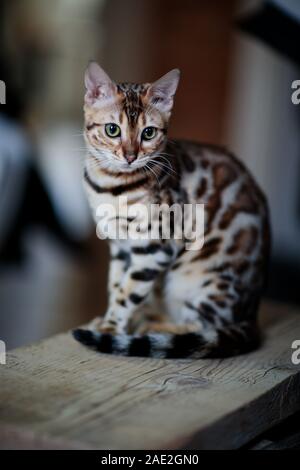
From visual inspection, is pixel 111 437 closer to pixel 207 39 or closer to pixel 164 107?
pixel 164 107

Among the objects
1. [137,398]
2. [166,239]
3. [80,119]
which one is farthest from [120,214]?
[80,119]

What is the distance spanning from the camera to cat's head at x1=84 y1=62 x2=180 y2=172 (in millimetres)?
1401

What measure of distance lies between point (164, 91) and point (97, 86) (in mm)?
143

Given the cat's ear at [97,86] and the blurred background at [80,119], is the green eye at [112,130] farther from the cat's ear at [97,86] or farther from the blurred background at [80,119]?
the blurred background at [80,119]

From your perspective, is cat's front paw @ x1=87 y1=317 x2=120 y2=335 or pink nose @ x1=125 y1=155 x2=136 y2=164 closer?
pink nose @ x1=125 y1=155 x2=136 y2=164

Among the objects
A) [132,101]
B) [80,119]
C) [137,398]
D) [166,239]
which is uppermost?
[80,119]

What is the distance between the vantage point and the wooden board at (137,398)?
1.06 meters

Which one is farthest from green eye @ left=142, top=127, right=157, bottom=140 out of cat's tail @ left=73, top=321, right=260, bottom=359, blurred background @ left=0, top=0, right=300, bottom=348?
blurred background @ left=0, top=0, right=300, bottom=348

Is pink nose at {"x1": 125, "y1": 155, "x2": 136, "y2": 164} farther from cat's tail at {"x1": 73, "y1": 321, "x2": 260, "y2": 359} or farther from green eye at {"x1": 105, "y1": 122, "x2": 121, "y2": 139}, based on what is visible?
cat's tail at {"x1": 73, "y1": 321, "x2": 260, "y2": 359}

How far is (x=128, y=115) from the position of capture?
1.41 meters

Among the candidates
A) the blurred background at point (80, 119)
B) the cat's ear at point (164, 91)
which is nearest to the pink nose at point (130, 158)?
the cat's ear at point (164, 91)

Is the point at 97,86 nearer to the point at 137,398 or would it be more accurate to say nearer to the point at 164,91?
the point at 164,91

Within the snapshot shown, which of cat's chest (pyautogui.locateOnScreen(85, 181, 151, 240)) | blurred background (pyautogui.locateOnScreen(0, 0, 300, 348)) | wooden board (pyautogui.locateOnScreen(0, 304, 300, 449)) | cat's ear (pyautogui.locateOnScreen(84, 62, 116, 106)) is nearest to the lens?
wooden board (pyautogui.locateOnScreen(0, 304, 300, 449))

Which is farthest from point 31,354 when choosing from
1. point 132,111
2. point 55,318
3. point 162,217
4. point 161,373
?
point 55,318
